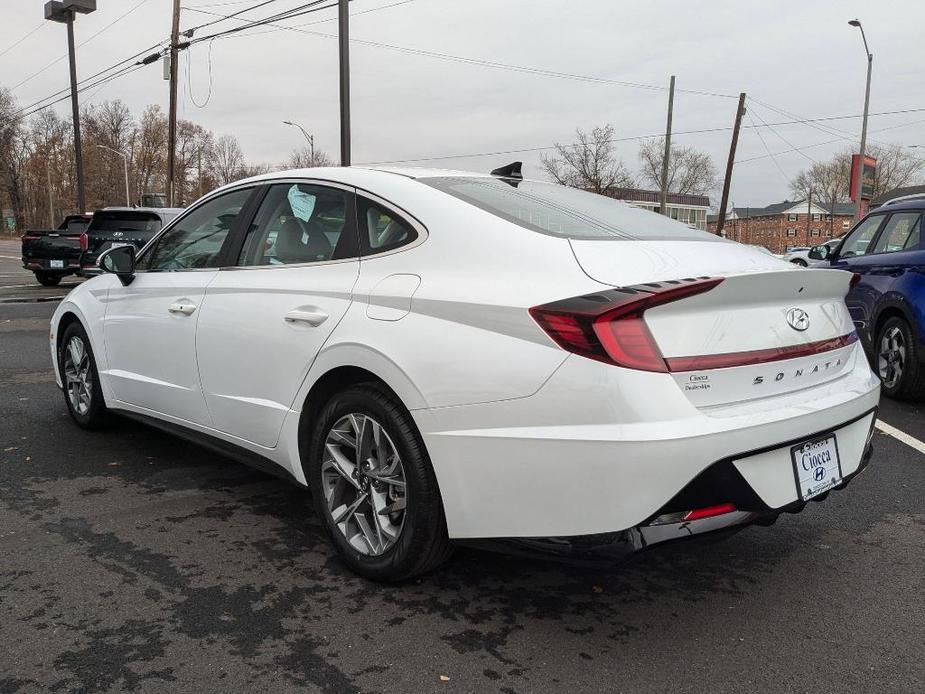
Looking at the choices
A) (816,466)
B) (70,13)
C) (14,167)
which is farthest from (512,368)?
(14,167)

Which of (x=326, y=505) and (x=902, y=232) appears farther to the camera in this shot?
(x=902, y=232)

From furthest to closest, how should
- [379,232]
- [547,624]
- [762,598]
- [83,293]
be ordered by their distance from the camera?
1. [83,293]
2. [379,232]
3. [762,598]
4. [547,624]

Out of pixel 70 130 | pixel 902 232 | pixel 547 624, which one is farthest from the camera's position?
pixel 70 130

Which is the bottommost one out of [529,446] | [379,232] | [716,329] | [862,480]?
[862,480]

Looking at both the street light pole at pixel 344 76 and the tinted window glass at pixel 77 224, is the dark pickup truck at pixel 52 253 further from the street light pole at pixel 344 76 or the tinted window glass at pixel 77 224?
the street light pole at pixel 344 76

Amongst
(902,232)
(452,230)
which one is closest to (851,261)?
(902,232)

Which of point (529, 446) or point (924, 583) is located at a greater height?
point (529, 446)

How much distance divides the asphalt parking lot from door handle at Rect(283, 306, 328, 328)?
0.97 metres

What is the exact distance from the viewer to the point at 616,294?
2273 millimetres

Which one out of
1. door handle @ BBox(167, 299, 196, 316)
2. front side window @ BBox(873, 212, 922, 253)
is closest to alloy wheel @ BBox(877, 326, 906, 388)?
front side window @ BBox(873, 212, 922, 253)

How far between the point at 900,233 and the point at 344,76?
530 inches

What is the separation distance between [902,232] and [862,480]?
10.1 ft

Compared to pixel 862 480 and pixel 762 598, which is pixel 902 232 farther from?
pixel 762 598

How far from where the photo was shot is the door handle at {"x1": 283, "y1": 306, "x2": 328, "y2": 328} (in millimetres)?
2979
